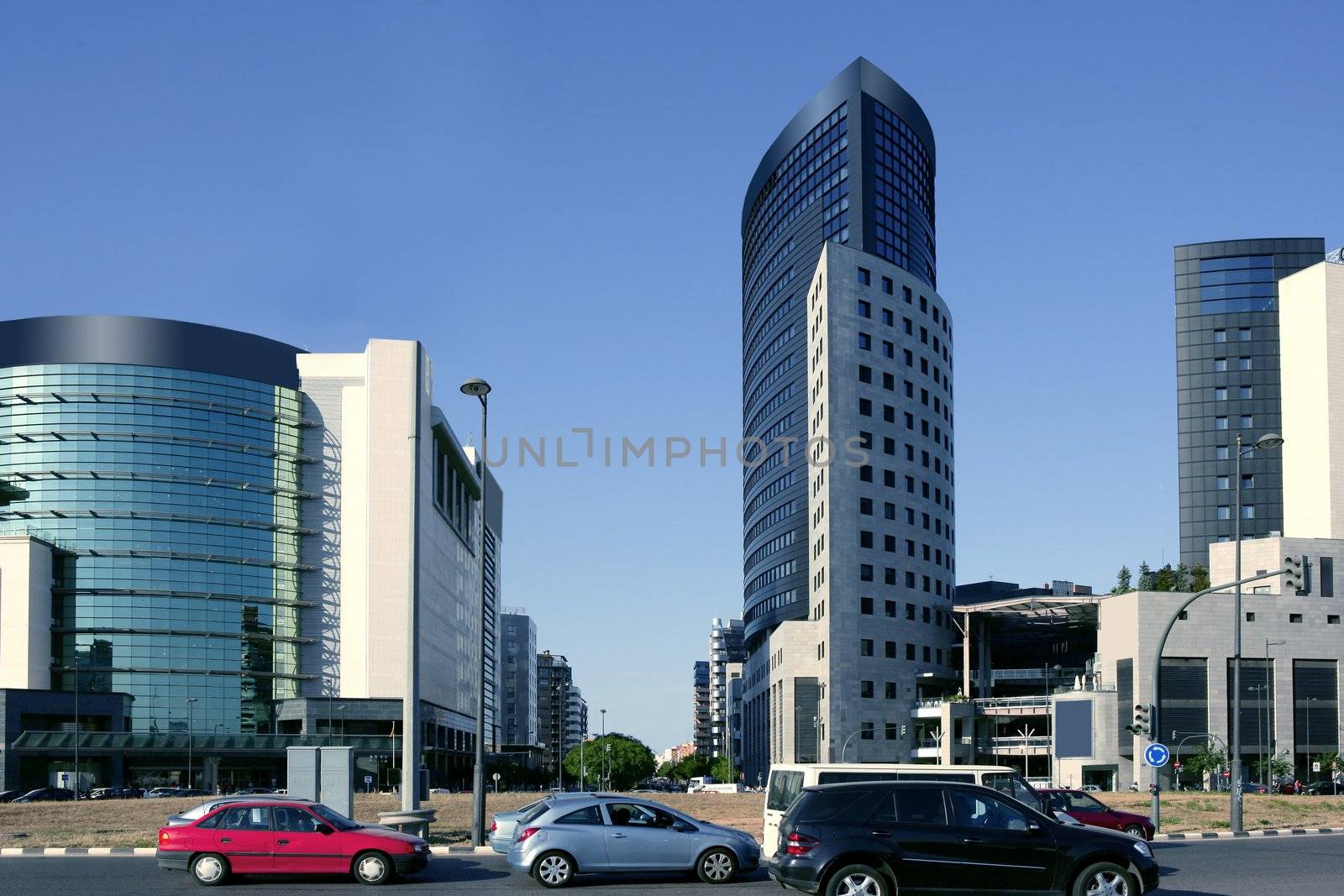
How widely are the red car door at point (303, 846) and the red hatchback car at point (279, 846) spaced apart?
0.05 feet

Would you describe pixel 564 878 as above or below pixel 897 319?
below

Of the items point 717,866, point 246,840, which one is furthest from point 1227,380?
point 246,840

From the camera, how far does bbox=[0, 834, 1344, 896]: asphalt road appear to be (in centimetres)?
2189

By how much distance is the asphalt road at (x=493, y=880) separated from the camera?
21891mm

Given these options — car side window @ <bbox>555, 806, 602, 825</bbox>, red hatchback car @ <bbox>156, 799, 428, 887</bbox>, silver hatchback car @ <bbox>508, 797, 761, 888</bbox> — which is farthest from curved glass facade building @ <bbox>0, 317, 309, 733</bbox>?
car side window @ <bbox>555, 806, 602, 825</bbox>

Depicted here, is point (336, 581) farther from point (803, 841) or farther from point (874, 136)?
point (803, 841)

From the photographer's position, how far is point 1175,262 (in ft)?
520

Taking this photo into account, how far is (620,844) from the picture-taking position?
75.0 ft

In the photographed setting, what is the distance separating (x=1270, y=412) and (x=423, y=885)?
478 feet

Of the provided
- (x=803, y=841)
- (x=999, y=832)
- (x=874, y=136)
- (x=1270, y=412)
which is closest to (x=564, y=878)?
(x=803, y=841)

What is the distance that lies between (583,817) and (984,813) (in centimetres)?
751

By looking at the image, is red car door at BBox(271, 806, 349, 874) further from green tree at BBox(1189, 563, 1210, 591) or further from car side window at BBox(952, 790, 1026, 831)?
green tree at BBox(1189, 563, 1210, 591)

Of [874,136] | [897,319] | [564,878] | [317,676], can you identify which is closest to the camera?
[564,878]

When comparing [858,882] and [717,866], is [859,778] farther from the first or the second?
[858,882]
